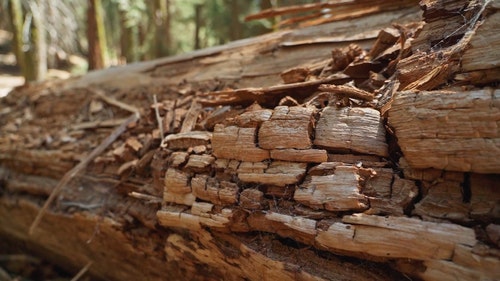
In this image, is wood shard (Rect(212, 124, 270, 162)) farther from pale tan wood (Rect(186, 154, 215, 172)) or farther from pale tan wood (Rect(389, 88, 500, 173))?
pale tan wood (Rect(389, 88, 500, 173))

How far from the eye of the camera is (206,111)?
10.5 feet

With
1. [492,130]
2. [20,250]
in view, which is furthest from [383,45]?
[20,250]

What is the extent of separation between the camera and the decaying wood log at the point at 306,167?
1.67m

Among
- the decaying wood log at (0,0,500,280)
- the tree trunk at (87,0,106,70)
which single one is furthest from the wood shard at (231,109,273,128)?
the tree trunk at (87,0,106,70)

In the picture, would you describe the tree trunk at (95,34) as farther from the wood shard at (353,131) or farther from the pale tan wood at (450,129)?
the pale tan wood at (450,129)

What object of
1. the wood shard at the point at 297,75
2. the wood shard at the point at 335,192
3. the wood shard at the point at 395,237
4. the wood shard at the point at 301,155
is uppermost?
the wood shard at the point at 297,75

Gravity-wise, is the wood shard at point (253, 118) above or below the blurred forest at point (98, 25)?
below

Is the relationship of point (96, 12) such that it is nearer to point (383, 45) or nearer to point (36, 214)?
point (36, 214)

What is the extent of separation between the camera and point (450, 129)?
171 cm

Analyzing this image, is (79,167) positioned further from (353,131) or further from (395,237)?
(395,237)

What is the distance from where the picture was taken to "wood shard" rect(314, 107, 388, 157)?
198cm

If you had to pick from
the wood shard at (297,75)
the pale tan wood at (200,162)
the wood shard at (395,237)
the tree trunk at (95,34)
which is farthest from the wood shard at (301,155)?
the tree trunk at (95,34)

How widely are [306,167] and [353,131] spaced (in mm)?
365

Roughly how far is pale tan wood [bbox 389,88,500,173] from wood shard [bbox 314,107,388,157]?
0.45 ft
